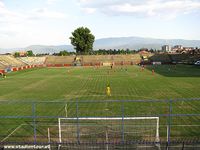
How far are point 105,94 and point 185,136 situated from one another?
53.9 ft

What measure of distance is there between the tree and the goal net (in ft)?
408

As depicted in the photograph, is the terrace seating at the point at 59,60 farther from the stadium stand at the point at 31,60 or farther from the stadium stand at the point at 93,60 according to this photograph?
the stadium stand at the point at 31,60

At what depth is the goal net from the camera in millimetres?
15750

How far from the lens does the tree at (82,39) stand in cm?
14100

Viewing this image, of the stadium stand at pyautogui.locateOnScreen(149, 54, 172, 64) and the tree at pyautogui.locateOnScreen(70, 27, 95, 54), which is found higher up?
the tree at pyautogui.locateOnScreen(70, 27, 95, 54)

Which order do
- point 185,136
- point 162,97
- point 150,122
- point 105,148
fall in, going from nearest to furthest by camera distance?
point 105,148
point 185,136
point 150,122
point 162,97

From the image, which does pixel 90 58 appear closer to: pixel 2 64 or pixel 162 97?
pixel 2 64

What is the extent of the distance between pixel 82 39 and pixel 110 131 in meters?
127

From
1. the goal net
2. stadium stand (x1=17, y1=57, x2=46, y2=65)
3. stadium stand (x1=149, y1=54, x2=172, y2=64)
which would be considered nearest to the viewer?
the goal net

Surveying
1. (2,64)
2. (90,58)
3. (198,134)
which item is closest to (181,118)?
(198,134)

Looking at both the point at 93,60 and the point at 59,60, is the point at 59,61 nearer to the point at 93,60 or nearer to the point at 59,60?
the point at 59,60

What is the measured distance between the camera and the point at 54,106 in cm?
2602

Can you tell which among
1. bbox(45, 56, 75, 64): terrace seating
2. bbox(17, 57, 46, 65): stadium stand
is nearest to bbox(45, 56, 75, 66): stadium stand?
bbox(45, 56, 75, 64): terrace seating

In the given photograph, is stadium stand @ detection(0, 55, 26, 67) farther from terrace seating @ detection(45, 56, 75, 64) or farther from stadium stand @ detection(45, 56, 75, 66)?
terrace seating @ detection(45, 56, 75, 64)
